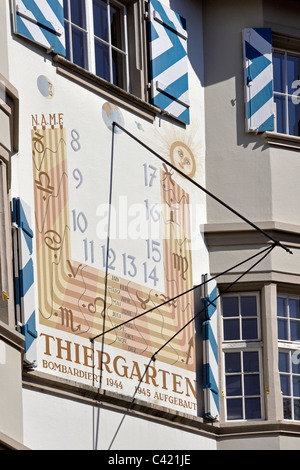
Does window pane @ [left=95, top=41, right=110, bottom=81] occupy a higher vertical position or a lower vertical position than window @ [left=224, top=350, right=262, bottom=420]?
higher

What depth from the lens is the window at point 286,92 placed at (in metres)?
19.2

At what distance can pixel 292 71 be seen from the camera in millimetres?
19375

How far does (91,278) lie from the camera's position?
54.5 feet

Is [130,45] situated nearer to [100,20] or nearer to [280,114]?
[100,20]

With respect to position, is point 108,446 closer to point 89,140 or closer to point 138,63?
point 89,140

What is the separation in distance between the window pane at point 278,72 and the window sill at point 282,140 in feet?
2.20

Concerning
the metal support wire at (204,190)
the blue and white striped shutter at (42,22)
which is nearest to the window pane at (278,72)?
the metal support wire at (204,190)

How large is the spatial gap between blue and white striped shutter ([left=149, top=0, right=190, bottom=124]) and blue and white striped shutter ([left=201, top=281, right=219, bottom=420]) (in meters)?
1.89

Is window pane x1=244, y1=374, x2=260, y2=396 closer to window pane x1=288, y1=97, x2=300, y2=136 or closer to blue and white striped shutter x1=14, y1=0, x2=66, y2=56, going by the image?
window pane x1=288, y1=97, x2=300, y2=136

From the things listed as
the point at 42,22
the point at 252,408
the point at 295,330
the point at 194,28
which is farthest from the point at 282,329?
the point at 42,22

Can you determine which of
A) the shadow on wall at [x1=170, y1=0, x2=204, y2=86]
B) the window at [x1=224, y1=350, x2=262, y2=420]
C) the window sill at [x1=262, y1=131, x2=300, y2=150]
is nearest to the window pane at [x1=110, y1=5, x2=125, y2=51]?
the shadow on wall at [x1=170, y1=0, x2=204, y2=86]

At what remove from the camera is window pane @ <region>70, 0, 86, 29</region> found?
17562 millimetres

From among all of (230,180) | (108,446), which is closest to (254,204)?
(230,180)

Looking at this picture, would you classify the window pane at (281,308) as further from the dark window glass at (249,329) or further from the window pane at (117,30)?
the window pane at (117,30)
